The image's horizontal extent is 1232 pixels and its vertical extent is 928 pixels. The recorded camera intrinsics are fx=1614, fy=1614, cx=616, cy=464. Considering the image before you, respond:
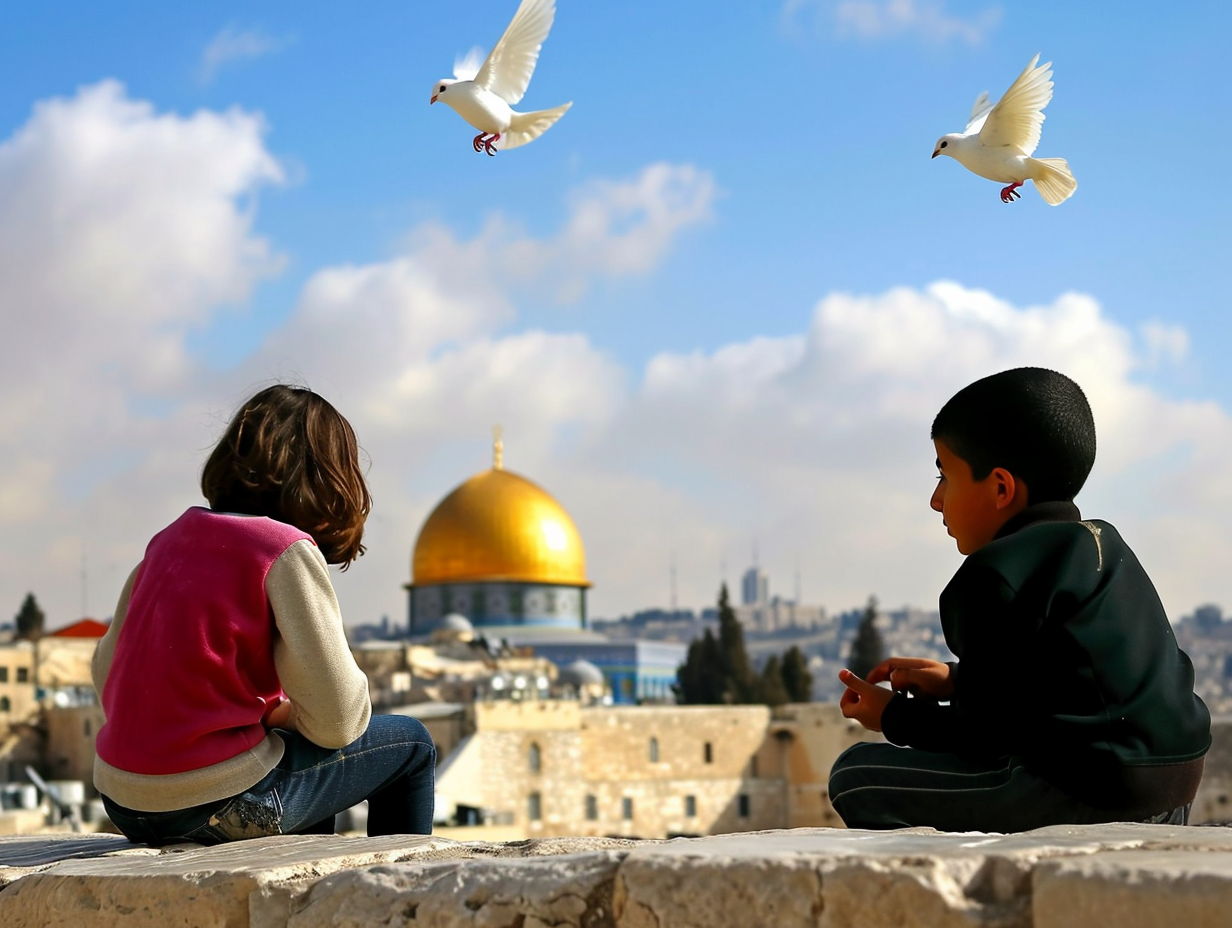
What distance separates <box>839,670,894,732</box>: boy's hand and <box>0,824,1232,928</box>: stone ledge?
1.13 feet

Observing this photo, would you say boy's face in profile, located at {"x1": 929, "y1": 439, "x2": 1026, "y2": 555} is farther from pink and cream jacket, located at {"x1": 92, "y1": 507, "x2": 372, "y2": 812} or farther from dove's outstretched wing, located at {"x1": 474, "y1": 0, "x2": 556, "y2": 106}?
dove's outstretched wing, located at {"x1": 474, "y1": 0, "x2": 556, "y2": 106}

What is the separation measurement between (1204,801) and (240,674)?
27.6 metres

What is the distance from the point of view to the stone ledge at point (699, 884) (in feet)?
5.00

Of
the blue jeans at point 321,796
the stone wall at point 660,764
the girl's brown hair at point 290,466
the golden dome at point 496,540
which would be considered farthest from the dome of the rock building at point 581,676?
the girl's brown hair at point 290,466

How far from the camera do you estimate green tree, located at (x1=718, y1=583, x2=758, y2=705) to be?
Answer: 39.1 meters

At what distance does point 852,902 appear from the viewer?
62.6 inches

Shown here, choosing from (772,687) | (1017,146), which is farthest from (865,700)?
(772,687)

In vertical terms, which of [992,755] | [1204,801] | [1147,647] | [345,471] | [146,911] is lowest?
[1204,801]

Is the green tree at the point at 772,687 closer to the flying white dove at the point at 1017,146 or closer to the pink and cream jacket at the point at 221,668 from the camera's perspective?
the flying white dove at the point at 1017,146

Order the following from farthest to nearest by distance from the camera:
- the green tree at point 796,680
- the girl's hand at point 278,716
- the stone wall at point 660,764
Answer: the green tree at point 796,680 < the stone wall at point 660,764 < the girl's hand at point 278,716

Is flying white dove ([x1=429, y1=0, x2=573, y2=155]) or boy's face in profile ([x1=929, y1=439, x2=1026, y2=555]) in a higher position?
flying white dove ([x1=429, y1=0, x2=573, y2=155])

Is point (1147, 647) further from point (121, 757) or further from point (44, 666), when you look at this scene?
point (44, 666)

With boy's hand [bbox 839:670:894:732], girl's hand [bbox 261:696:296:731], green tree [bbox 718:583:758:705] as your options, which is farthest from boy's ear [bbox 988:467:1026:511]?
green tree [bbox 718:583:758:705]

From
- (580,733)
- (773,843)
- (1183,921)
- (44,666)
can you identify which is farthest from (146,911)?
(44,666)
